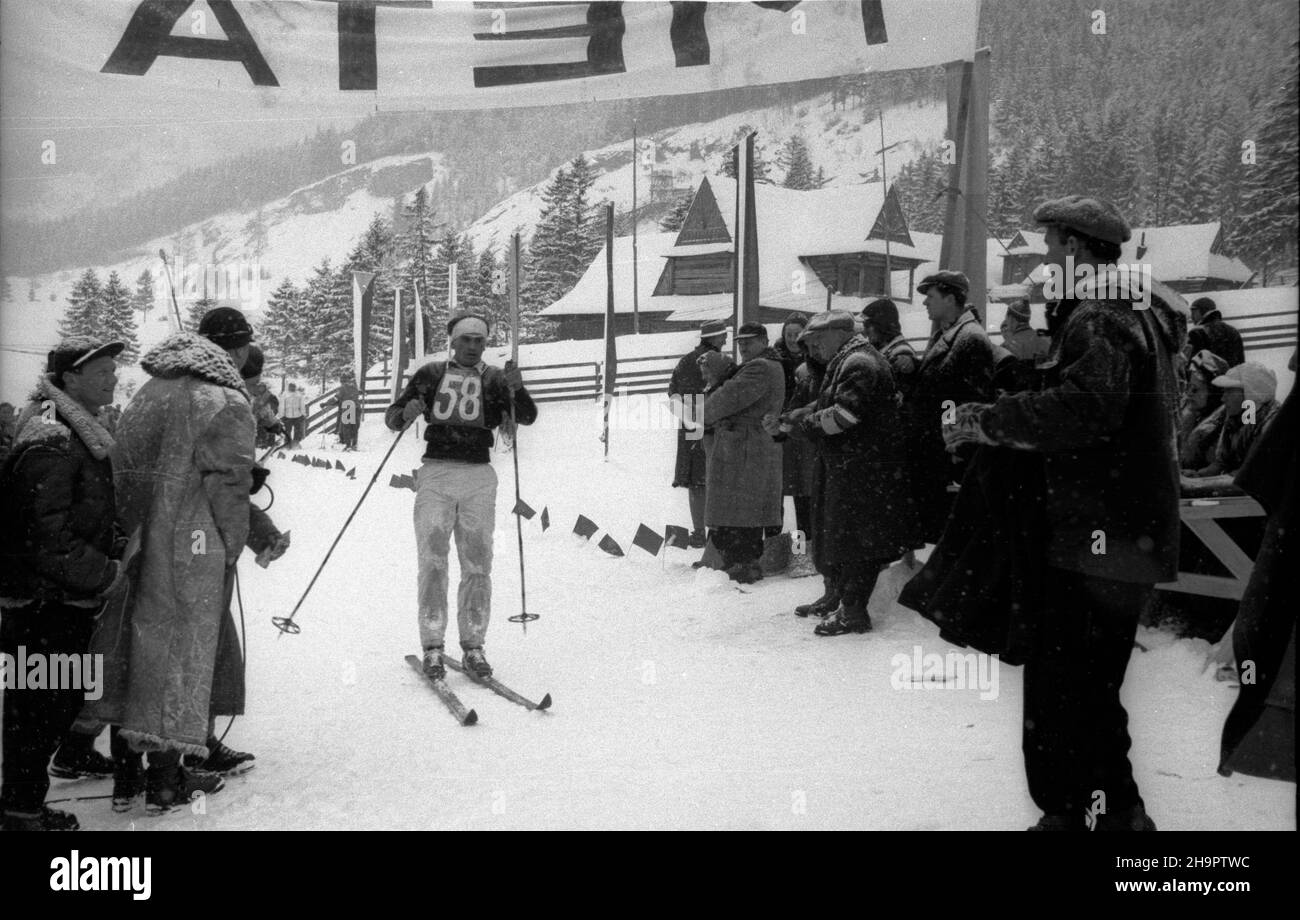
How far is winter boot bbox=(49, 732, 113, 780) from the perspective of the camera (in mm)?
3422

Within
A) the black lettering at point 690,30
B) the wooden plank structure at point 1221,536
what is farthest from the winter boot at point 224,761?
the wooden plank structure at point 1221,536

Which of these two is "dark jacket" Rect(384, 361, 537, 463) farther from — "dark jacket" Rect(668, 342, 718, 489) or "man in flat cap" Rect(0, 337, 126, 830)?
"dark jacket" Rect(668, 342, 718, 489)

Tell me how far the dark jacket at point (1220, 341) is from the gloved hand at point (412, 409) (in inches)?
180

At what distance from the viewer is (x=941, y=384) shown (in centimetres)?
465

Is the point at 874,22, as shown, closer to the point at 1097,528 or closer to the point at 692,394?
the point at 1097,528

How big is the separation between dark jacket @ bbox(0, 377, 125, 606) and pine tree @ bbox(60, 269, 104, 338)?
5.56 m

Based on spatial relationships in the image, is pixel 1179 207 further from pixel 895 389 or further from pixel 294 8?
pixel 294 8

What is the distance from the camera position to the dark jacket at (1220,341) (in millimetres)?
5727

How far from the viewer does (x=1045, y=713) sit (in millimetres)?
2672

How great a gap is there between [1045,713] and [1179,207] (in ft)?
29.1

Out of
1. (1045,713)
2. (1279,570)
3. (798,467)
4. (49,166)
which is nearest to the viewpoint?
Answer: (1279,570)

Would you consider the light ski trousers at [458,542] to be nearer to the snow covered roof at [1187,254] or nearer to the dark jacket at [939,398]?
the dark jacket at [939,398]

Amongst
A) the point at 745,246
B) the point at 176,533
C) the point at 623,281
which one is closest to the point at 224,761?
the point at 176,533

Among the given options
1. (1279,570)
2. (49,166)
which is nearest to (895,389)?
(1279,570)
